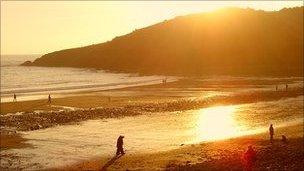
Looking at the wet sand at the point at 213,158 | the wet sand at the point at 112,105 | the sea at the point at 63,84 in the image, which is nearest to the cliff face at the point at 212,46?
the sea at the point at 63,84

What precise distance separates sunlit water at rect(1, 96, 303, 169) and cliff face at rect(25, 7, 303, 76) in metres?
65.4

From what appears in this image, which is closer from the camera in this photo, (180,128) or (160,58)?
(180,128)

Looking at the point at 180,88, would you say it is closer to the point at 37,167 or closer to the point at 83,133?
the point at 83,133

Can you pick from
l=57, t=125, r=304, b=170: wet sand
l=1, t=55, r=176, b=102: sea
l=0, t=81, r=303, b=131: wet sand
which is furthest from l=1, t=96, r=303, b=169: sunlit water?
l=1, t=55, r=176, b=102: sea

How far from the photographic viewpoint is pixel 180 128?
39.7 m

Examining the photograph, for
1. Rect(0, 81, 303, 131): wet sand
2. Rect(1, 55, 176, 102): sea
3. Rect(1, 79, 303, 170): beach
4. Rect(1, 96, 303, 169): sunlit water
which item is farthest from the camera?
Rect(1, 55, 176, 102): sea

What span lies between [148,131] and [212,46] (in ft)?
374

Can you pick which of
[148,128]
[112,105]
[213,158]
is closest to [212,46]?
[112,105]

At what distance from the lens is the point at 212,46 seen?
150m

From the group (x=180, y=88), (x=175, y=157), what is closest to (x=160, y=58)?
(x=180, y=88)

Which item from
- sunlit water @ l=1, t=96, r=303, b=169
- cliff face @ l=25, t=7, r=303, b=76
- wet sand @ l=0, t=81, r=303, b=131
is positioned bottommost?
sunlit water @ l=1, t=96, r=303, b=169

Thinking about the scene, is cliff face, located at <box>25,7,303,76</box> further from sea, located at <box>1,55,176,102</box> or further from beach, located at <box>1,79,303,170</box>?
beach, located at <box>1,79,303,170</box>

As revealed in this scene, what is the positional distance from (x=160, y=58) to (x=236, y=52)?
898 inches

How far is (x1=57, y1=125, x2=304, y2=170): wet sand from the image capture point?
2477 cm
